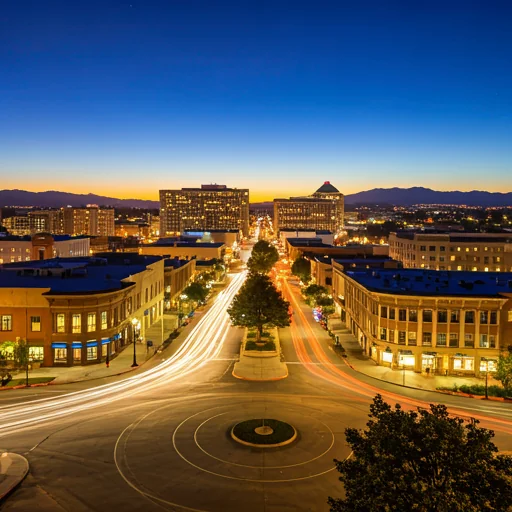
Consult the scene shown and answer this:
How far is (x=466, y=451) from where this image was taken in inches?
585

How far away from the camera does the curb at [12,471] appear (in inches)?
913

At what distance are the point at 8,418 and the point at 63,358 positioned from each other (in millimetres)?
15355

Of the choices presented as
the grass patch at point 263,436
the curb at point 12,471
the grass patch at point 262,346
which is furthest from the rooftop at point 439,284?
the curb at point 12,471

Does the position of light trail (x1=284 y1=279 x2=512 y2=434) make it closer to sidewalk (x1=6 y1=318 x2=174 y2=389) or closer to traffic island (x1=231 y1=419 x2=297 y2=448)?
traffic island (x1=231 y1=419 x2=297 y2=448)

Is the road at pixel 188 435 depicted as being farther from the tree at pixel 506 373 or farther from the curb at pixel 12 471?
the tree at pixel 506 373

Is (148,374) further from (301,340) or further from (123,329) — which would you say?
(301,340)

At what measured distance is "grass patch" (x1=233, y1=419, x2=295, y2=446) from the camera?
2884 centimetres

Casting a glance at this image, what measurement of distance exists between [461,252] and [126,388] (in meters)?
102

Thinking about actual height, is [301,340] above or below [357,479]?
below

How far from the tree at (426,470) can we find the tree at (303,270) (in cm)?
9242

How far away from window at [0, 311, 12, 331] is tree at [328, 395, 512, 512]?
41611mm

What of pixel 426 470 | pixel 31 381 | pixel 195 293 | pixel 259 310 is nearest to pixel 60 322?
Answer: pixel 31 381

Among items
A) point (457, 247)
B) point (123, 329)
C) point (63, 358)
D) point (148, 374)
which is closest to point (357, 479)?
point (148, 374)

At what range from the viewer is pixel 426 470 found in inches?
588
